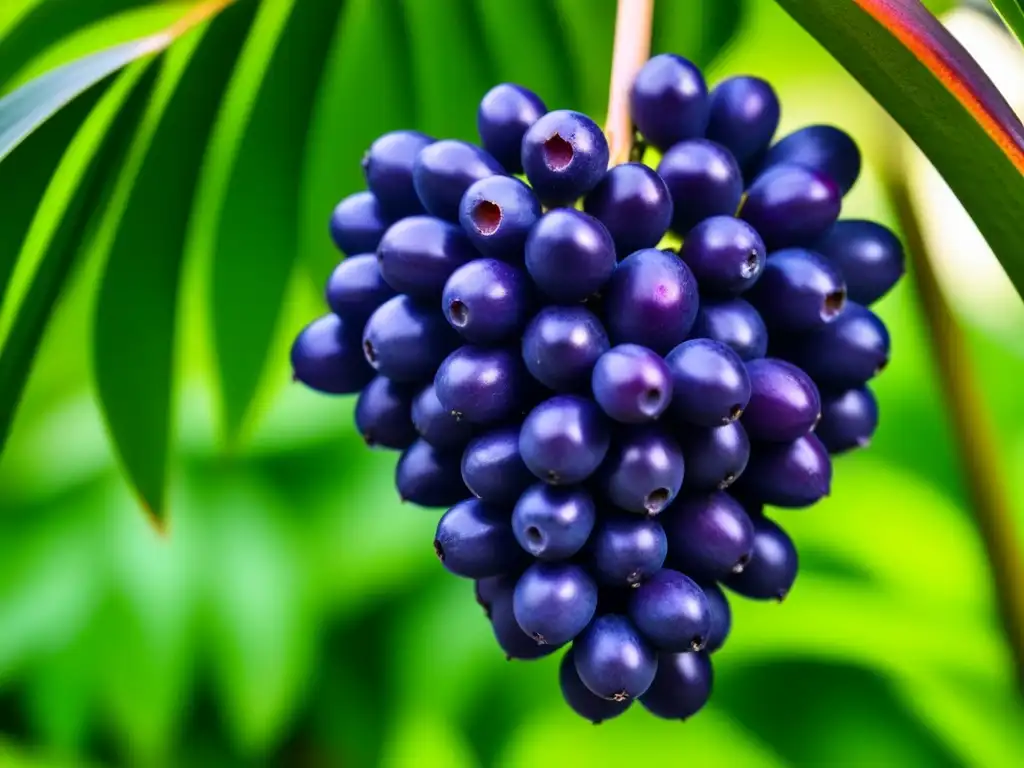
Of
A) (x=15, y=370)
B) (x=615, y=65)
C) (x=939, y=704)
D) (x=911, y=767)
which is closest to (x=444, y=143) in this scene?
(x=615, y=65)

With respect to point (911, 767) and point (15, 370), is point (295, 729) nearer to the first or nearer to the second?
point (911, 767)

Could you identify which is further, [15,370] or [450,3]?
[450,3]

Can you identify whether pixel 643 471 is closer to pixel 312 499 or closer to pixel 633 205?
pixel 633 205

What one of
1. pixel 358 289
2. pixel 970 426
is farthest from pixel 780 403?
pixel 970 426

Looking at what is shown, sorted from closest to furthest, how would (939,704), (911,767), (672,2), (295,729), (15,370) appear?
(15,370) < (672,2) < (939,704) < (911,767) < (295,729)

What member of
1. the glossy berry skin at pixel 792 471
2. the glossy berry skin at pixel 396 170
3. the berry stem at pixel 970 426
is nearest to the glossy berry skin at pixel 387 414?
the glossy berry skin at pixel 396 170

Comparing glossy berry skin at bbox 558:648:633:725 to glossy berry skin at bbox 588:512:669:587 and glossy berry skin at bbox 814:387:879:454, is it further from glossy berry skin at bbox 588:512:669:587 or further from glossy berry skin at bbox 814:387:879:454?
glossy berry skin at bbox 814:387:879:454

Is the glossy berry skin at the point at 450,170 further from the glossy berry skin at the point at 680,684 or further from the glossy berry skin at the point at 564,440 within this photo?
the glossy berry skin at the point at 680,684
